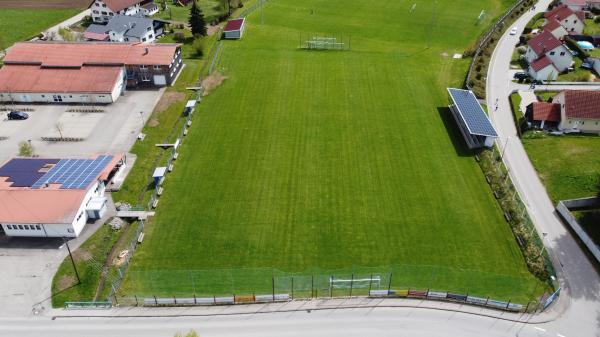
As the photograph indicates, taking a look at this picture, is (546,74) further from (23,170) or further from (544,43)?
(23,170)

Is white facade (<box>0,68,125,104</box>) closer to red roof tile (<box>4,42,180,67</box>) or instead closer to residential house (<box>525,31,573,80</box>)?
red roof tile (<box>4,42,180,67</box>)

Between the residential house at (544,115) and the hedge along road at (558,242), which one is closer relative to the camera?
the hedge along road at (558,242)

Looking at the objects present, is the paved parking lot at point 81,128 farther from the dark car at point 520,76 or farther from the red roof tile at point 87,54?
the dark car at point 520,76

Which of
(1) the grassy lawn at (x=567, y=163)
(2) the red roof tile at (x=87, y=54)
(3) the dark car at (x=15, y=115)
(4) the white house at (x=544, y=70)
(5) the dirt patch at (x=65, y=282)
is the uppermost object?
(2) the red roof tile at (x=87, y=54)

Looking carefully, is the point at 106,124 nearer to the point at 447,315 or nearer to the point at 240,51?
the point at 240,51

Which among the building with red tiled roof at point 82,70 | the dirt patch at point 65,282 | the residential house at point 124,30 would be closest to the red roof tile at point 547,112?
the building with red tiled roof at point 82,70

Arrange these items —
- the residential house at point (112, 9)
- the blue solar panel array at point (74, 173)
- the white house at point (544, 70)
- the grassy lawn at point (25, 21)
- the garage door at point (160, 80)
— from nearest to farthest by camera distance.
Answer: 1. the blue solar panel array at point (74, 173)
2. the garage door at point (160, 80)
3. the white house at point (544, 70)
4. the grassy lawn at point (25, 21)
5. the residential house at point (112, 9)


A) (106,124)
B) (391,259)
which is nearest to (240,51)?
(106,124)
